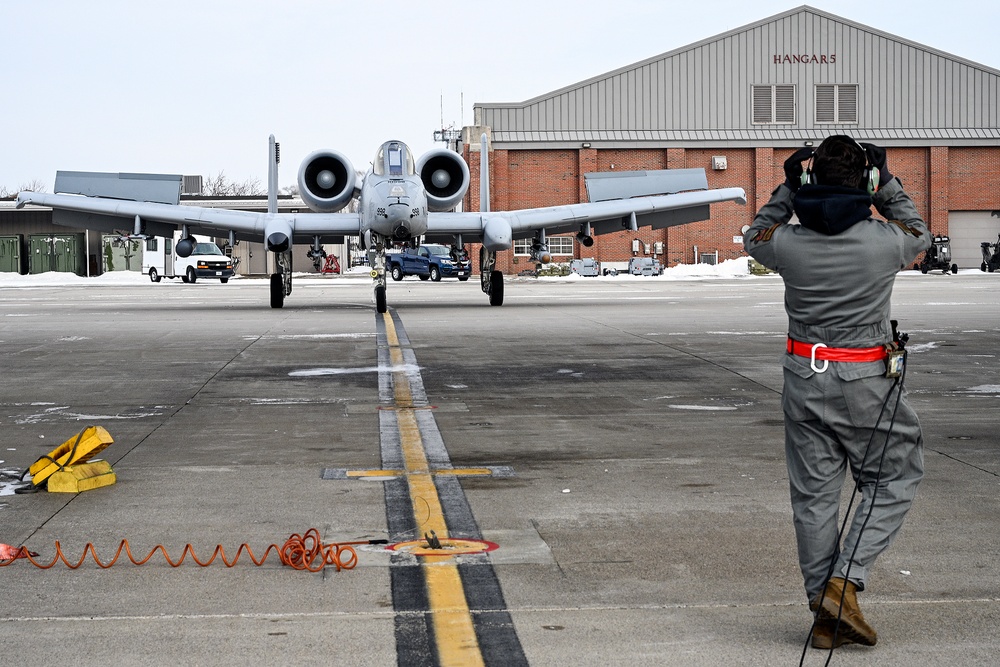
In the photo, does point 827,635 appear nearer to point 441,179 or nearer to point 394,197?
point 394,197

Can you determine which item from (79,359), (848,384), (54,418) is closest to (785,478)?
(848,384)

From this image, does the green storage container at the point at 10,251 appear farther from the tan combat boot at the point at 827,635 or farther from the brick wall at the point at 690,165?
the tan combat boot at the point at 827,635

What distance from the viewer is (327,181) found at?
96.4ft

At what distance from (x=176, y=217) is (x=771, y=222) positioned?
2775 centimetres

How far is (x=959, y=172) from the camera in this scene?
6656cm

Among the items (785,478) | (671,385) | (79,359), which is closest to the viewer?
(785,478)

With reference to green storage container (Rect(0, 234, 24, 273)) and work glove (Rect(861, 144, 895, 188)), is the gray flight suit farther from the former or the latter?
green storage container (Rect(0, 234, 24, 273))

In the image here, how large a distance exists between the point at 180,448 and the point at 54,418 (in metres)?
2.42

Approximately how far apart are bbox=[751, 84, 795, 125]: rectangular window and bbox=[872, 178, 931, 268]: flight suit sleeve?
62.3m

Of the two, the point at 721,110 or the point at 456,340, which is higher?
the point at 721,110

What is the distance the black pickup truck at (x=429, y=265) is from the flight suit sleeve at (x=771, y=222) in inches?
2063

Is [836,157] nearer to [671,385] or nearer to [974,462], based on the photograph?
[974,462]

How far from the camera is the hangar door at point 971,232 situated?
6700 cm

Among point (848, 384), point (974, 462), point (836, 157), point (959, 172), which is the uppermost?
point (959, 172)
